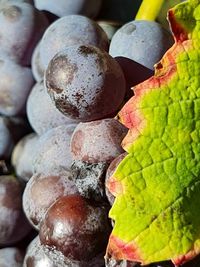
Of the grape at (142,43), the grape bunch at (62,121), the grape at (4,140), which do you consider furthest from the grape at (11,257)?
the grape at (142,43)

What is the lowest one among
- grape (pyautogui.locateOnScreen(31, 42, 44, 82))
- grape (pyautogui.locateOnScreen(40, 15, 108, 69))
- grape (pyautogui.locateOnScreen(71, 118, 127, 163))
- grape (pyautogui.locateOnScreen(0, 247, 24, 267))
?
grape (pyautogui.locateOnScreen(0, 247, 24, 267))

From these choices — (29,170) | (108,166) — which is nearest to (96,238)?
(108,166)

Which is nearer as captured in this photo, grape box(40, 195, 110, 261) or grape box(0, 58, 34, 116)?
grape box(40, 195, 110, 261)

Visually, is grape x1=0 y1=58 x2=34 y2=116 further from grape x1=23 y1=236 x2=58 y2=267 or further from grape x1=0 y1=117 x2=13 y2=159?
grape x1=23 y1=236 x2=58 y2=267

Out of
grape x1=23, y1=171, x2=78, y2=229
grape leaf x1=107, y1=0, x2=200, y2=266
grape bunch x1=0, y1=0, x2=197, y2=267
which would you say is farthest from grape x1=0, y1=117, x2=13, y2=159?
grape leaf x1=107, y1=0, x2=200, y2=266

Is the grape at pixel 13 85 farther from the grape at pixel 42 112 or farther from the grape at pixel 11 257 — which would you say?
the grape at pixel 11 257

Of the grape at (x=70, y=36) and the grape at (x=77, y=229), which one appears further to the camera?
the grape at (x=70, y=36)

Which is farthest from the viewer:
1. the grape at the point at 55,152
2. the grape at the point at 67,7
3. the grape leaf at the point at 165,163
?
the grape at the point at 67,7
